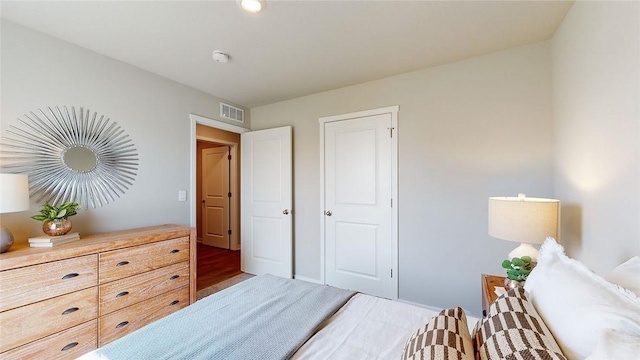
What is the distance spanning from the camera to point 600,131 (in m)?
1.26

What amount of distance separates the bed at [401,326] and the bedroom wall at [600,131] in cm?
35

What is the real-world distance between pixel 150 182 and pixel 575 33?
138 inches

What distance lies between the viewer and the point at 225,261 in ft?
13.5

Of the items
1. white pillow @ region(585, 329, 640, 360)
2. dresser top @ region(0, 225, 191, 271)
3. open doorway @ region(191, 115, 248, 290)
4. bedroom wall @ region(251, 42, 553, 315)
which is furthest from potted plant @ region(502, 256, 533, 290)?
open doorway @ region(191, 115, 248, 290)

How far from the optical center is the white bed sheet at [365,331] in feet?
3.36

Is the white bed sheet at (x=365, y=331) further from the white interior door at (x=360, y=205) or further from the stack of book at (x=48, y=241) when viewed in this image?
the stack of book at (x=48, y=241)

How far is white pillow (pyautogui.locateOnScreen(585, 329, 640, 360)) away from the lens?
1.60ft

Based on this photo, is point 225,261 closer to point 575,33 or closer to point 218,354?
point 218,354

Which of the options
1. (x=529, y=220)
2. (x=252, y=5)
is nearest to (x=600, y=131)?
(x=529, y=220)

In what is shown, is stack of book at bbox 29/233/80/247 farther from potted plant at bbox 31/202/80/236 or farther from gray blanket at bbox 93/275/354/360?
gray blanket at bbox 93/275/354/360

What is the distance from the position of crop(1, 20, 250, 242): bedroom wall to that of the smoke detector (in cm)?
85

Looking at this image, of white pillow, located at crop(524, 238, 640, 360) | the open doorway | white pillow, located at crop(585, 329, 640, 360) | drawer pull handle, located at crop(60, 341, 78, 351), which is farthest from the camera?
the open doorway

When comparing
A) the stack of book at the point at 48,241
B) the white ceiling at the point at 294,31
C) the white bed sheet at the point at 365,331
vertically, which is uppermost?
the white ceiling at the point at 294,31

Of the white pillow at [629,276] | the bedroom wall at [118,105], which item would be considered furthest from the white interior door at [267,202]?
the white pillow at [629,276]
